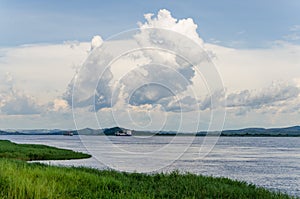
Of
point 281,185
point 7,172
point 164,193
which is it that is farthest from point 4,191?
point 281,185

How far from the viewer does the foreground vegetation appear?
16867 mm

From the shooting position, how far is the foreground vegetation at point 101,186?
16867mm

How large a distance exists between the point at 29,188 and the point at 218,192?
11.7m

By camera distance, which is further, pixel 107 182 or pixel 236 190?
pixel 236 190

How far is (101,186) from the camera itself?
22.3 metres

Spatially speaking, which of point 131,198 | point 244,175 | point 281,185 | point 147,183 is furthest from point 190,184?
point 244,175

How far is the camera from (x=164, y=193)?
22.9 m

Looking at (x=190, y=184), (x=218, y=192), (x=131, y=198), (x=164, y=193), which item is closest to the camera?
(x=131, y=198)

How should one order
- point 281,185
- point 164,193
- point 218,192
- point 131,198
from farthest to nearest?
1. point 281,185
2. point 218,192
3. point 164,193
4. point 131,198

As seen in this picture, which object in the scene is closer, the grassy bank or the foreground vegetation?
the foreground vegetation

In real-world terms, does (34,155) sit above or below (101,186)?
above

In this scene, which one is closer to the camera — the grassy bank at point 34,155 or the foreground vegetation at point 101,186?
the foreground vegetation at point 101,186

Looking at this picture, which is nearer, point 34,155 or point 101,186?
point 101,186

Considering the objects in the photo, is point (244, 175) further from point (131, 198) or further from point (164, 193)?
point (131, 198)
